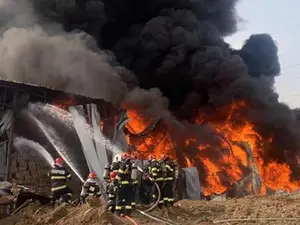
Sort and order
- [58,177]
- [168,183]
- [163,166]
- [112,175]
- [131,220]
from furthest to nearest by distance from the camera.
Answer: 1. [163,166]
2. [168,183]
3. [58,177]
4. [112,175]
5. [131,220]

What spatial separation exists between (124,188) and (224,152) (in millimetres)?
14906

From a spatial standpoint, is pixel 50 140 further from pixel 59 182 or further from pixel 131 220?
pixel 131 220

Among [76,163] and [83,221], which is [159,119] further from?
[83,221]

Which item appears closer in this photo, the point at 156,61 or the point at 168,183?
the point at 168,183

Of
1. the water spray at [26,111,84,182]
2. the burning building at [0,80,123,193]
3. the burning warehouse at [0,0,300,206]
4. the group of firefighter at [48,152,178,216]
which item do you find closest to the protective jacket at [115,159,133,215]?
the group of firefighter at [48,152,178,216]

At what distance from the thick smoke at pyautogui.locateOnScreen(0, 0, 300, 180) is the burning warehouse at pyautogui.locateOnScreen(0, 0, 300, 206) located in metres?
0.07

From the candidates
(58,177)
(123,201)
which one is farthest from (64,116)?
(123,201)

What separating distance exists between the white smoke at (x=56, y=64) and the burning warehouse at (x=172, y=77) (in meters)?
0.06

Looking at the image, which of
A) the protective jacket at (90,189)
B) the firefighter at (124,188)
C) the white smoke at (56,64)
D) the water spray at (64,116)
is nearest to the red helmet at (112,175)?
the firefighter at (124,188)

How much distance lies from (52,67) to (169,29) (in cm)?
1032

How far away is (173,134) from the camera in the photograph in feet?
84.2

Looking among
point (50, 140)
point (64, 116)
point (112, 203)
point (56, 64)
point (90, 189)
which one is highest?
point (56, 64)

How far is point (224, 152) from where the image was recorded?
83.9 feet

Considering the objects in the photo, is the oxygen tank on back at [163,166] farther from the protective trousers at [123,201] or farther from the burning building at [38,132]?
the burning building at [38,132]
